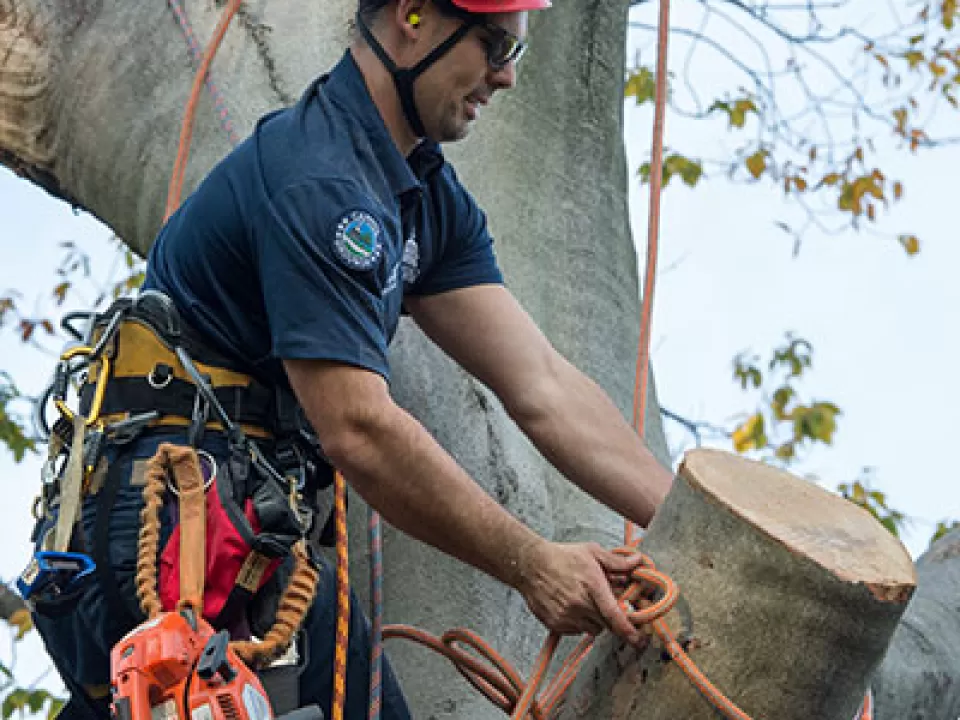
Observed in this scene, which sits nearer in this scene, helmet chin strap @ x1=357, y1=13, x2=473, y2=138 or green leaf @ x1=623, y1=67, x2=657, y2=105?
helmet chin strap @ x1=357, y1=13, x2=473, y2=138

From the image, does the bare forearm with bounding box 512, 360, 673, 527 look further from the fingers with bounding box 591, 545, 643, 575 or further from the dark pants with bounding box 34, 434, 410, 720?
the fingers with bounding box 591, 545, 643, 575

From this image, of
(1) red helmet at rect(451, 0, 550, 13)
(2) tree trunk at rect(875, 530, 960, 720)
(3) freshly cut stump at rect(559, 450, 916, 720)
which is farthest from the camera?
(2) tree trunk at rect(875, 530, 960, 720)

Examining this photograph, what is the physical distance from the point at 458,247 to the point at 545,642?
0.98m

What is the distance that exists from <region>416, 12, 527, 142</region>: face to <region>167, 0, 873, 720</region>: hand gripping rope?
70 cm

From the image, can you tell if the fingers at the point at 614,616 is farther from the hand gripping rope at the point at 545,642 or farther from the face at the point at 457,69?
the face at the point at 457,69

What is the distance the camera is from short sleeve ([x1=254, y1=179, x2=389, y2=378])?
2.58 metres

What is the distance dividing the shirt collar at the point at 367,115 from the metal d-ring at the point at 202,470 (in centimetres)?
60

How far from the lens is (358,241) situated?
2.62 metres

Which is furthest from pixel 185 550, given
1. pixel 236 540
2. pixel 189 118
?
pixel 189 118

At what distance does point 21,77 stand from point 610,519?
2.06m

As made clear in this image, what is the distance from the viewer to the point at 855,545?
229 centimetres

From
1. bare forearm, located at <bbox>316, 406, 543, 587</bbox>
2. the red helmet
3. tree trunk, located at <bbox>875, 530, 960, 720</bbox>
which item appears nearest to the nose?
the red helmet

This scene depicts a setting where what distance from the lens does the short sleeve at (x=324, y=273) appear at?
2.58 meters

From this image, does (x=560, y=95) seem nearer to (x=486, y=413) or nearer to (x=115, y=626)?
(x=486, y=413)
